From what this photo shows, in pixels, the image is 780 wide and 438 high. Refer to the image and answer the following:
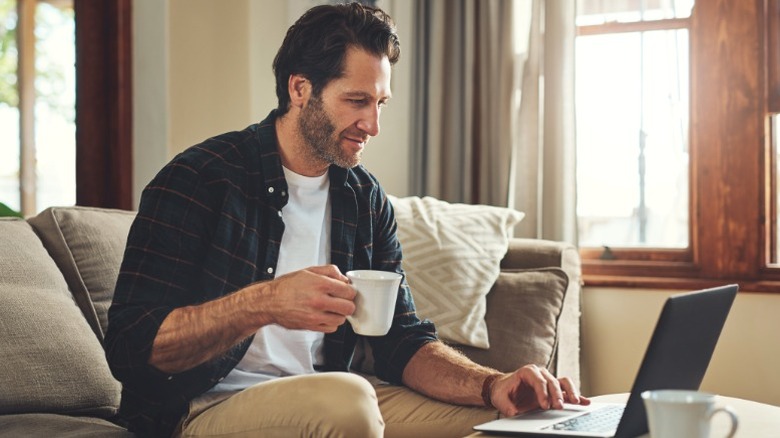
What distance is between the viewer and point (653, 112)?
316 centimetres

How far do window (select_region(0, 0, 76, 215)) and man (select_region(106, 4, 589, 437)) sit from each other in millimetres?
2105

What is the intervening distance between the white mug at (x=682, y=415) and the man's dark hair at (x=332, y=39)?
106 centimetres

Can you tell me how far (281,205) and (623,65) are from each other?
6.06ft

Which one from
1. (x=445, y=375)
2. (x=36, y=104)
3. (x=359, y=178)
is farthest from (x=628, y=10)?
(x=36, y=104)

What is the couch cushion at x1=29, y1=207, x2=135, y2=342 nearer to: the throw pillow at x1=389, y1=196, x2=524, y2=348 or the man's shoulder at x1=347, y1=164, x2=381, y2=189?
the man's shoulder at x1=347, y1=164, x2=381, y2=189

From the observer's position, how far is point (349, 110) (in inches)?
72.1

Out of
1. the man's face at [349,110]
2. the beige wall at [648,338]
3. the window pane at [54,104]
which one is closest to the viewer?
the man's face at [349,110]

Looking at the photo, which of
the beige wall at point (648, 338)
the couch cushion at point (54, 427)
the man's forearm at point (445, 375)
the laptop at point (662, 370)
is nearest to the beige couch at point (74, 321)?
the couch cushion at point (54, 427)

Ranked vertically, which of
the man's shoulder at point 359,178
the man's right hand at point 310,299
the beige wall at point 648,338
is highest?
the man's shoulder at point 359,178

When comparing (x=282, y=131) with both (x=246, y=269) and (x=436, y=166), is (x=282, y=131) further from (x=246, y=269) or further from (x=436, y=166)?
(x=436, y=166)

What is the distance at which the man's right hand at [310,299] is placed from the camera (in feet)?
4.31

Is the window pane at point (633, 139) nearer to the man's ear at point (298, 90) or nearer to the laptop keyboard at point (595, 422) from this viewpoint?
the man's ear at point (298, 90)

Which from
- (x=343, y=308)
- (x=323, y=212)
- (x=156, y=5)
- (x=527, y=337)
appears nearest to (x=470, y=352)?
(x=527, y=337)

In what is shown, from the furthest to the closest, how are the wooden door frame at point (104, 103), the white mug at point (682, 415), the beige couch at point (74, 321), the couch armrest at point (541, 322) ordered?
the wooden door frame at point (104, 103) < the couch armrest at point (541, 322) < the beige couch at point (74, 321) < the white mug at point (682, 415)
